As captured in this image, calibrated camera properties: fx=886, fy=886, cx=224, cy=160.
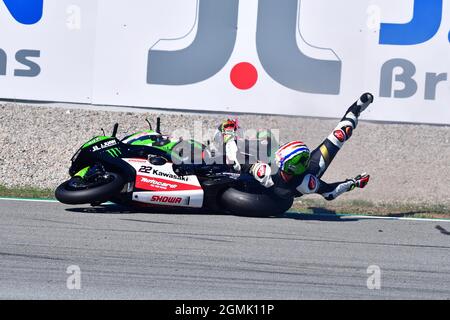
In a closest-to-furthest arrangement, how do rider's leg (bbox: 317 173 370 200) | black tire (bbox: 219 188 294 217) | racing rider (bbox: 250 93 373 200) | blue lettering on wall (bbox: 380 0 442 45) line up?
racing rider (bbox: 250 93 373 200) → black tire (bbox: 219 188 294 217) → rider's leg (bbox: 317 173 370 200) → blue lettering on wall (bbox: 380 0 442 45)

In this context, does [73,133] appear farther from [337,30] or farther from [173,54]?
[337,30]

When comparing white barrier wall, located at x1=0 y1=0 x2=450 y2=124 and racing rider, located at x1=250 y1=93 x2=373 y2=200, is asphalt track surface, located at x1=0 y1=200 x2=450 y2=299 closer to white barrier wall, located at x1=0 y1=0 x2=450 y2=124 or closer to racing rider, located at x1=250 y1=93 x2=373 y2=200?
racing rider, located at x1=250 y1=93 x2=373 y2=200

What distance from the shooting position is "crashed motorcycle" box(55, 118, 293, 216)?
901 centimetres

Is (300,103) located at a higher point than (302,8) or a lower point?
lower

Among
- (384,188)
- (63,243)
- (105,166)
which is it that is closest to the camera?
(63,243)

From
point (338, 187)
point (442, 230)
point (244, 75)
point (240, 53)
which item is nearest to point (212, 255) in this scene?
point (338, 187)

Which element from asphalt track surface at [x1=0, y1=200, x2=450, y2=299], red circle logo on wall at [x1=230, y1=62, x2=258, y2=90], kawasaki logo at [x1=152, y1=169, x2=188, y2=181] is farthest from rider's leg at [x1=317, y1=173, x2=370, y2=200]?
red circle logo on wall at [x1=230, y1=62, x2=258, y2=90]

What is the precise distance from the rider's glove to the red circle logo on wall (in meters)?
2.48

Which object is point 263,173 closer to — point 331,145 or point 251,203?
point 251,203

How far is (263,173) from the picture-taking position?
9.00 metres

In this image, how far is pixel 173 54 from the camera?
1141 cm
